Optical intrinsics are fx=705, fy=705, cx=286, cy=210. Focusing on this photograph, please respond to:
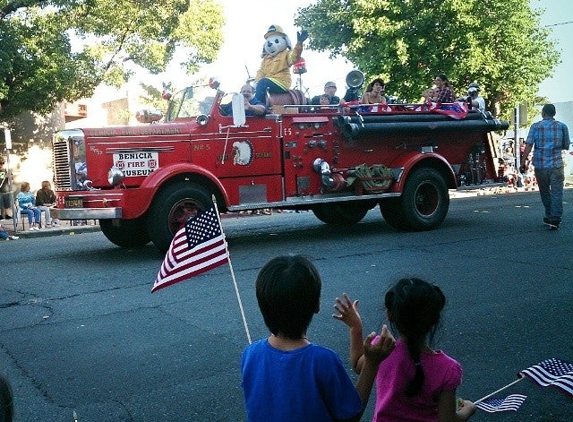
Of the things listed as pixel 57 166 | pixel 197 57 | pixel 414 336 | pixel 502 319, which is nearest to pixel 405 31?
pixel 197 57

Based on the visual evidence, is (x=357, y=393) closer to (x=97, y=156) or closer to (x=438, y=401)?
(x=438, y=401)

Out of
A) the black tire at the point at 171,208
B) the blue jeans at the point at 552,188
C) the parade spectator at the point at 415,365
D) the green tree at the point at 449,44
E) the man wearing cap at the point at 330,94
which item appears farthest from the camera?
the green tree at the point at 449,44

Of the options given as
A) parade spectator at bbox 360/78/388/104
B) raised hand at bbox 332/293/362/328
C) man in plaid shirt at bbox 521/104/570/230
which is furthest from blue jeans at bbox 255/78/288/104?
raised hand at bbox 332/293/362/328

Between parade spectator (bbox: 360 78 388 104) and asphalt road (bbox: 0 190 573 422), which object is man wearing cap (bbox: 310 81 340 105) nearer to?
parade spectator (bbox: 360 78 388 104)

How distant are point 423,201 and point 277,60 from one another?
10.9 ft

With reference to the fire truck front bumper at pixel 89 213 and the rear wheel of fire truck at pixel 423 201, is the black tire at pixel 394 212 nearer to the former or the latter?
the rear wheel of fire truck at pixel 423 201

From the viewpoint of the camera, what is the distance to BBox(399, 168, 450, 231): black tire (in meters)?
11.2

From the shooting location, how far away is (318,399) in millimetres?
2295

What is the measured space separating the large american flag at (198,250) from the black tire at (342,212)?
8.31 meters

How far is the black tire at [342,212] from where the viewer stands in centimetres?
1242

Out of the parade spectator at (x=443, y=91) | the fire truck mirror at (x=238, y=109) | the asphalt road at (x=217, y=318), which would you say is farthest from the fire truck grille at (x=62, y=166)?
the parade spectator at (x=443, y=91)

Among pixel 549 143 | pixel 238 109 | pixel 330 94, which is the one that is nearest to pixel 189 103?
pixel 238 109

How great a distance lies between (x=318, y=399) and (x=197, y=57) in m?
25.1

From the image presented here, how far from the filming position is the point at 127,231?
1038 cm
